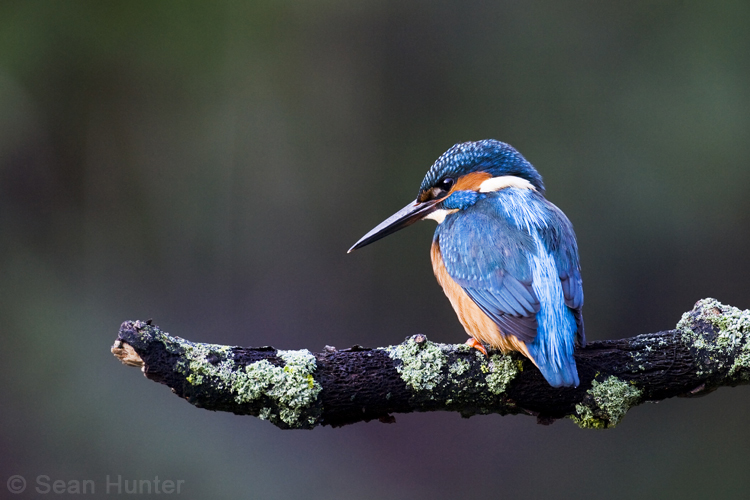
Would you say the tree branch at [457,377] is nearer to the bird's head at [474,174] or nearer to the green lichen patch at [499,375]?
the green lichen patch at [499,375]

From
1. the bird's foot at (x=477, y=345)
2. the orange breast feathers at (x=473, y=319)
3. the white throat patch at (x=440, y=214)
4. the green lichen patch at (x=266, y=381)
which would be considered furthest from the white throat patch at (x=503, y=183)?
the green lichen patch at (x=266, y=381)

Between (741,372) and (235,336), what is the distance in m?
2.57

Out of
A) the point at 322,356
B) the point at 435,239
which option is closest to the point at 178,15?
the point at 435,239

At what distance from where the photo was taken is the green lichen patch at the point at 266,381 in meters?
1.61

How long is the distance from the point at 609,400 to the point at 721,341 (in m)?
0.33

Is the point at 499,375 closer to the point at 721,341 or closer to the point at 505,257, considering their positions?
the point at 505,257

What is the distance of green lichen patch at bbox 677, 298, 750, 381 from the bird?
0.29 metres

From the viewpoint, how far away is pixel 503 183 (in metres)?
2.20

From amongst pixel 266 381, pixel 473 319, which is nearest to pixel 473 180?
pixel 473 319

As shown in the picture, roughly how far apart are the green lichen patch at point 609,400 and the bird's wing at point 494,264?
0.79 ft

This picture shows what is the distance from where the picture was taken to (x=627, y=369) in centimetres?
178

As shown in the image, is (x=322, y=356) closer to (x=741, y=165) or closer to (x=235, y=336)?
(x=235, y=336)

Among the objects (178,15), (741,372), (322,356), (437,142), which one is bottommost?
(741,372)

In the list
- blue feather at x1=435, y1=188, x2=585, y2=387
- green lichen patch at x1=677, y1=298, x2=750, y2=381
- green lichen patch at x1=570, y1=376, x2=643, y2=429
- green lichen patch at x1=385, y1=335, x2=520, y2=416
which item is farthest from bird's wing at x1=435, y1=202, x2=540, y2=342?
green lichen patch at x1=677, y1=298, x2=750, y2=381
